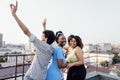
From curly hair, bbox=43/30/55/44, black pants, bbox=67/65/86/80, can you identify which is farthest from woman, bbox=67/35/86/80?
curly hair, bbox=43/30/55/44

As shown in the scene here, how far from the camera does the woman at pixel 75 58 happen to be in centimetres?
274

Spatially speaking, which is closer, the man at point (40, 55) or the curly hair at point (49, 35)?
the man at point (40, 55)

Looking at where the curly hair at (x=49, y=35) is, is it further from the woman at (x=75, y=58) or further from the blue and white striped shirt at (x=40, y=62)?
the woman at (x=75, y=58)

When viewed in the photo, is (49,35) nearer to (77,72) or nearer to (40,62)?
(40,62)

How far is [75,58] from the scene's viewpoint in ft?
9.09

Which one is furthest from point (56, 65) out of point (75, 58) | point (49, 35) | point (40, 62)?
point (75, 58)

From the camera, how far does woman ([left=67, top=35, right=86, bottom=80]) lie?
9.00ft

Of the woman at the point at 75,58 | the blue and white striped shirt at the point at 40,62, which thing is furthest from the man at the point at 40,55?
the woman at the point at 75,58

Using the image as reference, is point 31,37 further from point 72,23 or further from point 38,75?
point 72,23

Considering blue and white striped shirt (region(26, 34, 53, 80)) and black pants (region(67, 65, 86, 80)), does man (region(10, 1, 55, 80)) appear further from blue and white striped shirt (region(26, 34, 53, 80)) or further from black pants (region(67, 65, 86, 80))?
black pants (region(67, 65, 86, 80))

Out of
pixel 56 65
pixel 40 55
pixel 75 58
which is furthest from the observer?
pixel 75 58

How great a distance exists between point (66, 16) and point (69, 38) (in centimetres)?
771

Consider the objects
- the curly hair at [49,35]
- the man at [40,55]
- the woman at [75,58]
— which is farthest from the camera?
the woman at [75,58]

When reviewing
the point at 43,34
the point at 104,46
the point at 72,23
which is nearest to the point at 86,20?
the point at 72,23
